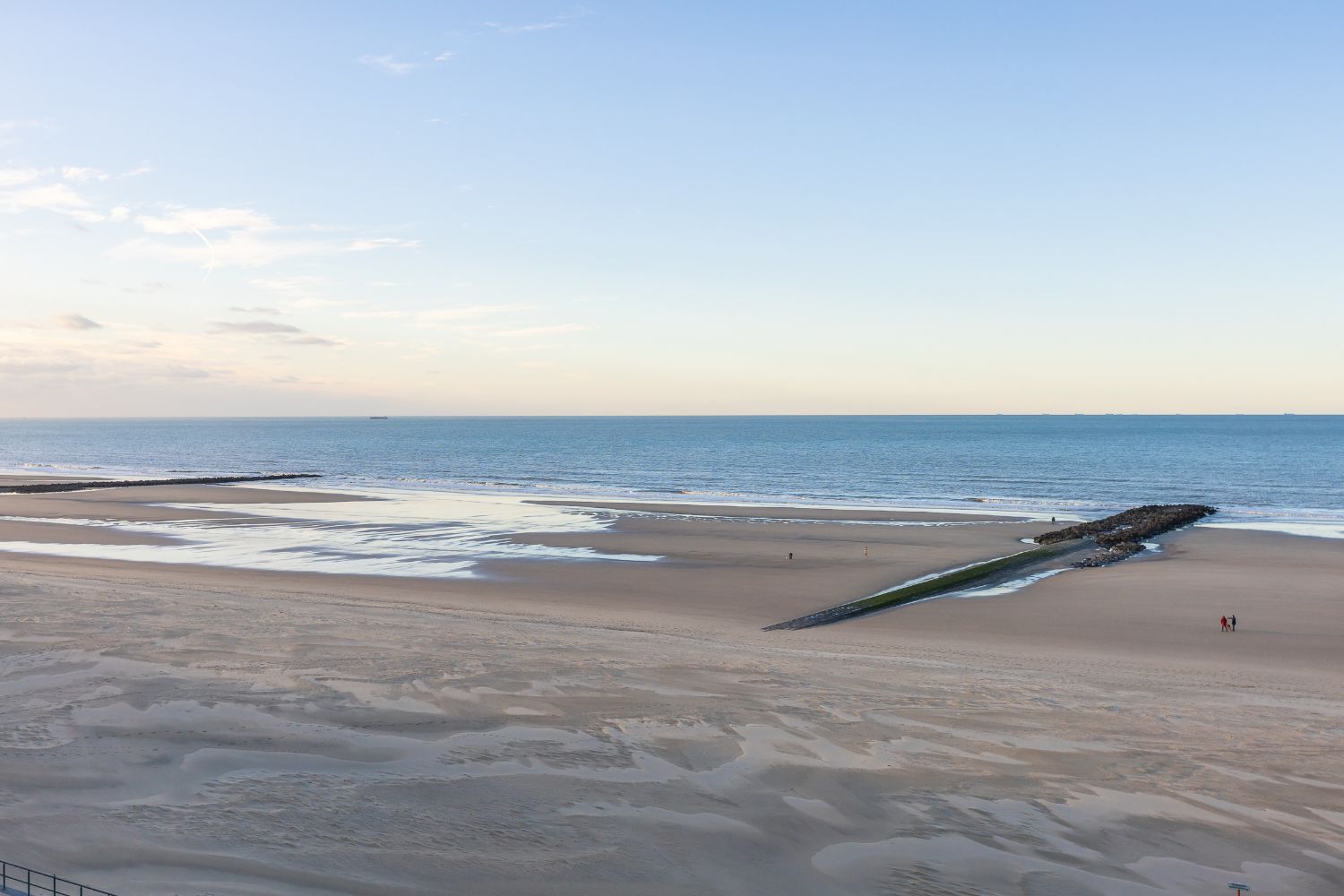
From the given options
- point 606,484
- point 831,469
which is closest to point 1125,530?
point 606,484

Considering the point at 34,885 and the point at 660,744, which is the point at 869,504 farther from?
the point at 34,885

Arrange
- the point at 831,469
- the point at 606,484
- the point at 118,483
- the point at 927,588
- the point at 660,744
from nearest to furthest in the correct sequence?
the point at 660,744 < the point at 927,588 < the point at 118,483 < the point at 606,484 < the point at 831,469

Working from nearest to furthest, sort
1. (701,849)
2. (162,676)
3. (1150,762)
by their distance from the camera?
(701,849) < (1150,762) < (162,676)

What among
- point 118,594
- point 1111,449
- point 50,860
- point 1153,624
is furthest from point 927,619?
point 1111,449

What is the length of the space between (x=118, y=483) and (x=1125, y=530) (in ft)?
313

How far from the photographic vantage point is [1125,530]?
5666cm

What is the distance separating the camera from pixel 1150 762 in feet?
59.8

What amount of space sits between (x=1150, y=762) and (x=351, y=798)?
53.0 ft

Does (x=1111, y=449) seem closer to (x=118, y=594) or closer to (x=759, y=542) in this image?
(x=759, y=542)

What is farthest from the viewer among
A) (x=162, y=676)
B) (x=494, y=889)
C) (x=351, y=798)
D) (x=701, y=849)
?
(x=162, y=676)

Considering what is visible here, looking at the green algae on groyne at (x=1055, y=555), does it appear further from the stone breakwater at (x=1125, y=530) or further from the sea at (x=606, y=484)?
the sea at (x=606, y=484)

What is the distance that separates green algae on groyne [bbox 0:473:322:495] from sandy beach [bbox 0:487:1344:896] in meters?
60.2

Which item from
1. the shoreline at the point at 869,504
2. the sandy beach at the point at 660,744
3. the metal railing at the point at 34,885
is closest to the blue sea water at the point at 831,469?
the shoreline at the point at 869,504

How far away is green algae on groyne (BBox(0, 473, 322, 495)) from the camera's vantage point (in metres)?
85.7
